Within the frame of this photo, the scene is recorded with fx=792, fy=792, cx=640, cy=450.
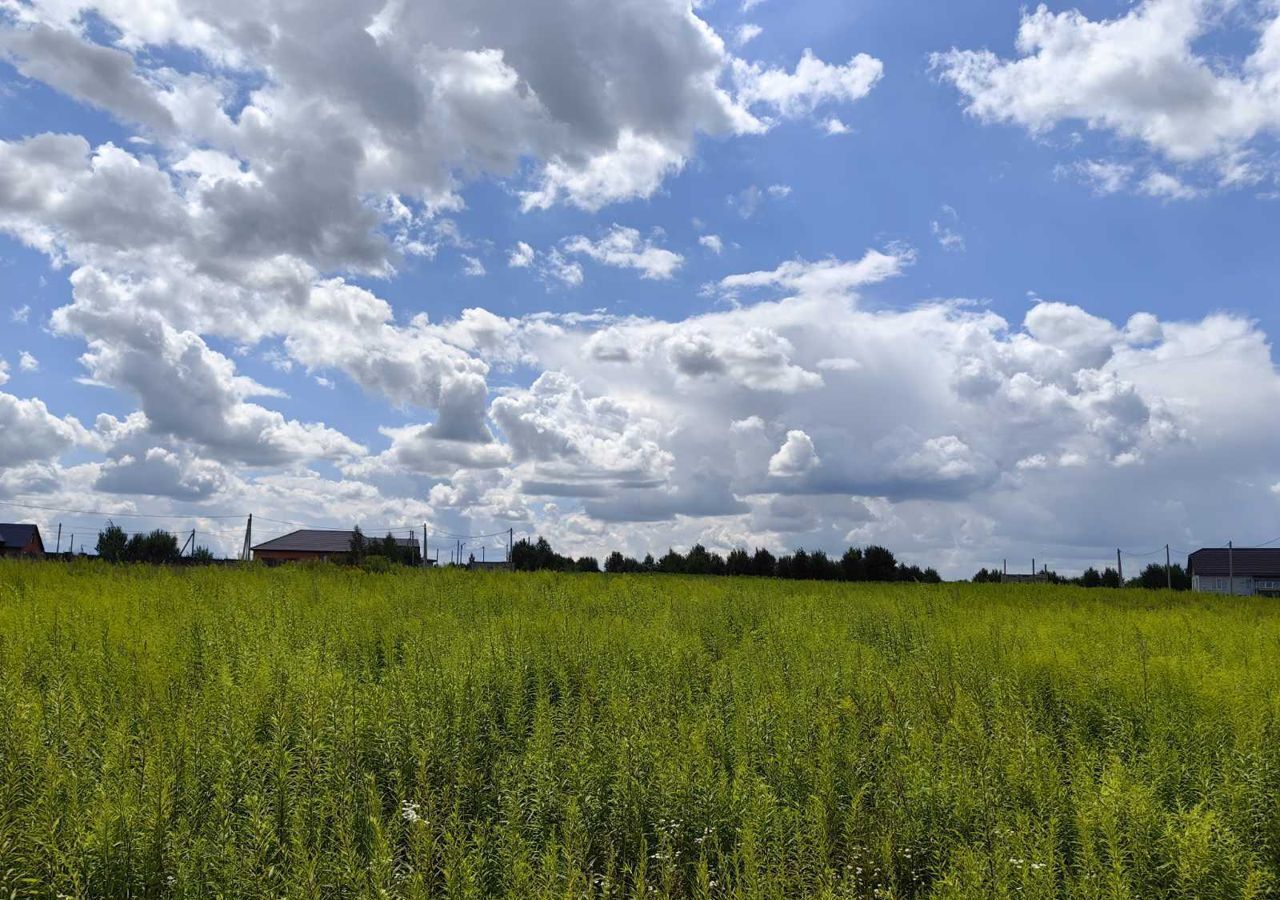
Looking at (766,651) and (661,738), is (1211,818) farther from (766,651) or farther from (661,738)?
(766,651)

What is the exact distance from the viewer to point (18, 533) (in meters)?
62.4

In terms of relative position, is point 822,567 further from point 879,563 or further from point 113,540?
point 113,540

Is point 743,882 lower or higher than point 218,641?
lower

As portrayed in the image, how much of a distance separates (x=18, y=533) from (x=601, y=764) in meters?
75.2

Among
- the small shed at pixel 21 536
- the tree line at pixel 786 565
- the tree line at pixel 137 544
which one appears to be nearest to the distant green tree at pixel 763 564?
the tree line at pixel 786 565

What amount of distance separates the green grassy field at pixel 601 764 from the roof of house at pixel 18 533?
6504 cm

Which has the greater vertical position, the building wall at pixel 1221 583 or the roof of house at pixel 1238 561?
the roof of house at pixel 1238 561

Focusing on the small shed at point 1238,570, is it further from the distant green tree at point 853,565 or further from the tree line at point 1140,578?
the distant green tree at point 853,565

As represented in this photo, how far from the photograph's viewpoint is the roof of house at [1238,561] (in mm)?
72188

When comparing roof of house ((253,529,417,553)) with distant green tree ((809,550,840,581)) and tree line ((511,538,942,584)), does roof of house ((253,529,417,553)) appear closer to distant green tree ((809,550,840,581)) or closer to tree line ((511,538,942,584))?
tree line ((511,538,942,584))

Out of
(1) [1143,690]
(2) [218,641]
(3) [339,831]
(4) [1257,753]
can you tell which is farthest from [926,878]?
(2) [218,641]

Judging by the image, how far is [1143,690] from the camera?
7484 mm

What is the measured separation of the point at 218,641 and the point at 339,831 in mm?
4540

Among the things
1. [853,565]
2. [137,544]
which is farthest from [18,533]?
[853,565]
